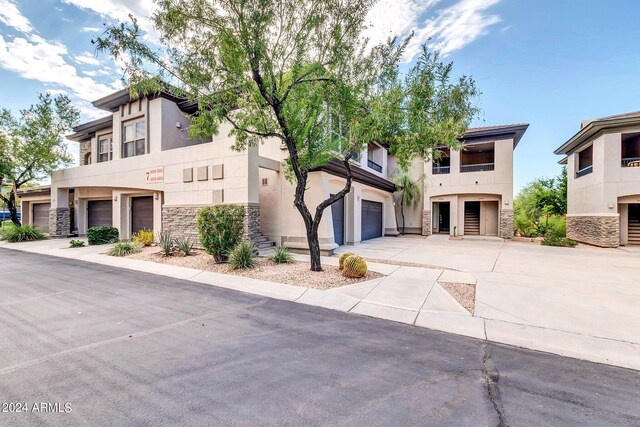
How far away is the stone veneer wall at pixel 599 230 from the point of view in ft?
46.8

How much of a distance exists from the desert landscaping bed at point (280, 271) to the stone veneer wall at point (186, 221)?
5.67ft

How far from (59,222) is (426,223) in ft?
84.3

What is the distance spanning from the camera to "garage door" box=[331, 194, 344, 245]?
1339cm

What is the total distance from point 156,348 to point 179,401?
141 centimetres

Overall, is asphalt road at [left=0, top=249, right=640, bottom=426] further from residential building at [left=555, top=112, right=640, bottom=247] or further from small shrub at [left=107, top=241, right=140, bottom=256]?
residential building at [left=555, top=112, right=640, bottom=247]

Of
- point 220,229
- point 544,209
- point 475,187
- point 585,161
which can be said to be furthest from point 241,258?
point 544,209

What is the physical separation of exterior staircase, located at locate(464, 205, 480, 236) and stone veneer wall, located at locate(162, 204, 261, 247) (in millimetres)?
16774

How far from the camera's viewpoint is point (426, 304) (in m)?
5.63

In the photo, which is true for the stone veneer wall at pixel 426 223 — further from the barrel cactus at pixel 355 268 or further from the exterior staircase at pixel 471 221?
the barrel cactus at pixel 355 268

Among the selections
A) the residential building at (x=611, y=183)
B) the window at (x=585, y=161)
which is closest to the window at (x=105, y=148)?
the residential building at (x=611, y=183)

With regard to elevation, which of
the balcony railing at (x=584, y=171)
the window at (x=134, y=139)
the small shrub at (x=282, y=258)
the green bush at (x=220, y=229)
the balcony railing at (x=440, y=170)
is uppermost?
the window at (x=134, y=139)

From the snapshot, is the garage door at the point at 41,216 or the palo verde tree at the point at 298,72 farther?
the garage door at the point at 41,216

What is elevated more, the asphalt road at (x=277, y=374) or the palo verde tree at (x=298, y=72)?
the palo verde tree at (x=298, y=72)

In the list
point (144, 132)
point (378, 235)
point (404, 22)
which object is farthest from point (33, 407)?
point (378, 235)
